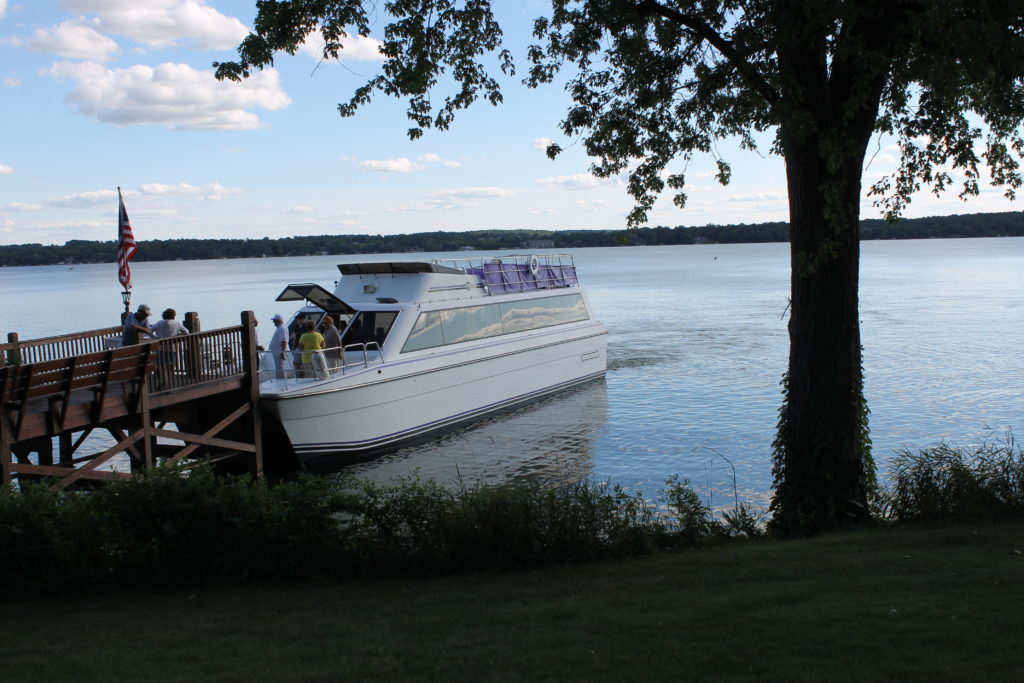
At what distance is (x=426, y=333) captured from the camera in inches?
813

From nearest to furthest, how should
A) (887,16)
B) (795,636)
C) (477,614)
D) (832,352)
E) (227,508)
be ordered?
(795,636) → (477,614) → (227,508) → (887,16) → (832,352)

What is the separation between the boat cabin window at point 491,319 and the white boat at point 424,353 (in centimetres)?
3

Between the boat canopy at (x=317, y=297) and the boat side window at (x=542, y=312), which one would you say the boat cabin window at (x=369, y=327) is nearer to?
the boat canopy at (x=317, y=297)

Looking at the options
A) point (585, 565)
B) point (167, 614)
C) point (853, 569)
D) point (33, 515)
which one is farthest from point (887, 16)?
point (33, 515)

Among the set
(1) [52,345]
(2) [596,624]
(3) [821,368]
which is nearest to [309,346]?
(1) [52,345]

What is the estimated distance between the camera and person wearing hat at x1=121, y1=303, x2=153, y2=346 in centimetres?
1633

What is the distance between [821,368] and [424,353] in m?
11.7

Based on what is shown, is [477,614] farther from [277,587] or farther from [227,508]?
[227,508]

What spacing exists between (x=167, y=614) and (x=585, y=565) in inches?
143

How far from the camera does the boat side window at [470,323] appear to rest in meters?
21.5

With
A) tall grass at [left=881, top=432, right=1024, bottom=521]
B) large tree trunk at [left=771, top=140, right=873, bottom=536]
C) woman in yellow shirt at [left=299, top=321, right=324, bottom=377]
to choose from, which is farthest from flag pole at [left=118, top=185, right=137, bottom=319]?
tall grass at [left=881, top=432, right=1024, bottom=521]

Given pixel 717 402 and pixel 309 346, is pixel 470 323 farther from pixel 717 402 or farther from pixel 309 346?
pixel 717 402

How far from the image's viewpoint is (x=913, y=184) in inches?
420

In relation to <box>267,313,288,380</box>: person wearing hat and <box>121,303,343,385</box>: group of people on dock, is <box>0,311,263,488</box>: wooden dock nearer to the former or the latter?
<box>121,303,343,385</box>: group of people on dock
